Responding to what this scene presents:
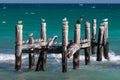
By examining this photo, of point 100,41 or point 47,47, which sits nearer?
point 47,47

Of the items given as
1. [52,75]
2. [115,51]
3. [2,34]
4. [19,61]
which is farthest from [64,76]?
[2,34]

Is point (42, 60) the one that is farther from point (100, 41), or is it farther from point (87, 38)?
point (100, 41)

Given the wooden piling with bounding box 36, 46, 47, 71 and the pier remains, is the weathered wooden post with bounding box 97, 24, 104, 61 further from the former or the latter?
the wooden piling with bounding box 36, 46, 47, 71

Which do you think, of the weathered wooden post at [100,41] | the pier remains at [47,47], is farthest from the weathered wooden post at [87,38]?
the weathered wooden post at [100,41]

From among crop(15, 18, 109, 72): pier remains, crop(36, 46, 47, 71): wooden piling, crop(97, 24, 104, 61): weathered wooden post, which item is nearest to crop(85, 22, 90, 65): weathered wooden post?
crop(15, 18, 109, 72): pier remains

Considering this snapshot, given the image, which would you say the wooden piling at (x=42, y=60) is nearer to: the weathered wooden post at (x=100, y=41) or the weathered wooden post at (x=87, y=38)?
the weathered wooden post at (x=87, y=38)

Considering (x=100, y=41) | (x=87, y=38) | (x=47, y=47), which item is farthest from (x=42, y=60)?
(x=100, y=41)

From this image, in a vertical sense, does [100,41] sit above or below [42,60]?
above

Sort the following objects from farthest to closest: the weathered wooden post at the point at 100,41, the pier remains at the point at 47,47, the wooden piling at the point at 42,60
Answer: the weathered wooden post at the point at 100,41
the wooden piling at the point at 42,60
the pier remains at the point at 47,47

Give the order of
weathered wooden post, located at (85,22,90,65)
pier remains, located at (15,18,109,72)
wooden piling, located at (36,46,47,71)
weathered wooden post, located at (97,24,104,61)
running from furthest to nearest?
weathered wooden post, located at (97,24,104,61), weathered wooden post, located at (85,22,90,65), wooden piling, located at (36,46,47,71), pier remains, located at (15,18,109,72)

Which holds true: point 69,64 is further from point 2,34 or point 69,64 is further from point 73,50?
point 2,34

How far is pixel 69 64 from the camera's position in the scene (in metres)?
28.9

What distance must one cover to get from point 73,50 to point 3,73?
3995 millimetres

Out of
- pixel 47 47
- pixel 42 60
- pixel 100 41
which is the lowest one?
pixel 42 60
